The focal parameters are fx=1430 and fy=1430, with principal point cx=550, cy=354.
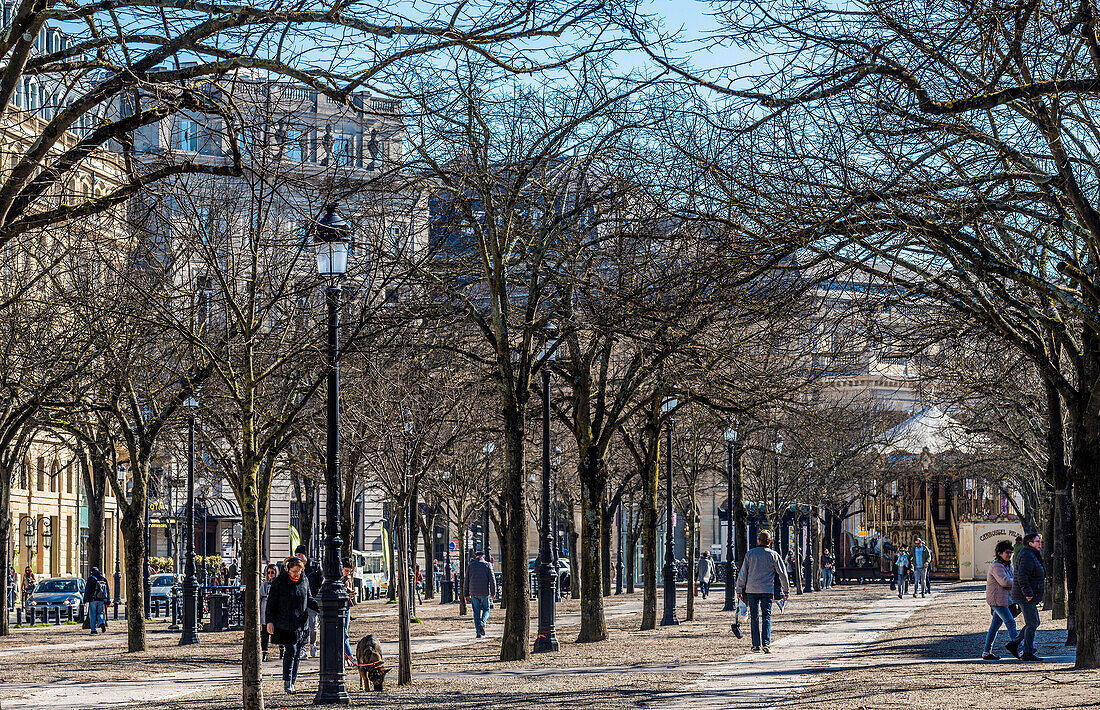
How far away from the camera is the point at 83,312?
2269cm

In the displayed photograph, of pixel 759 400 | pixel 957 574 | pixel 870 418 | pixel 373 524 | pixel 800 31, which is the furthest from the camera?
pixel 373 524

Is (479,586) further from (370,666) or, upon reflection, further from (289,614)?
(370,666)

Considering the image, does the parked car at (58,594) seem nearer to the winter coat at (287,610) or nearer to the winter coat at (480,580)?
the winter coat at (480,580)

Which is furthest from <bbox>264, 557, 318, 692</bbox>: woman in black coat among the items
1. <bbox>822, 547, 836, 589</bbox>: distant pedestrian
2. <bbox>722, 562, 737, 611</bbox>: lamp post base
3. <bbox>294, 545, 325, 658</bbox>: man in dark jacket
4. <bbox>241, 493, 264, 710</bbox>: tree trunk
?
<bbox>822, 547, 836, 589</bbox>: distant pedestrian

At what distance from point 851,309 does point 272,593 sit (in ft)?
27.2

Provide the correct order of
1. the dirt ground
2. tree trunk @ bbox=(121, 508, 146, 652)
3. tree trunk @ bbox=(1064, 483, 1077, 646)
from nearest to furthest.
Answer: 1. the dirt ground
2. tree trunk @ bbox=(1064, 483, 1077, 646)
3. tree trunk @ bbox=(121, 508, 146, 652)

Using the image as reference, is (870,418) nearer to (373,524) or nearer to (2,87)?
(373,524)

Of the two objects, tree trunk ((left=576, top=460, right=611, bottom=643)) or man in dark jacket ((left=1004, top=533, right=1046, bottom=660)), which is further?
tree trunk ((left=576, top=460, right=611, bottom=643))

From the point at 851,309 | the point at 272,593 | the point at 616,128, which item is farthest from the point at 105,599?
the point at 851,309

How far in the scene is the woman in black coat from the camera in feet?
60.5

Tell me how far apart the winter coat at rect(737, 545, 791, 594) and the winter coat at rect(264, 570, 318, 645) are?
23.7 ft

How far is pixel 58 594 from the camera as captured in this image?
44156 mm

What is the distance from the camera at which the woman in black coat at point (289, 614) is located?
18453 millimetres

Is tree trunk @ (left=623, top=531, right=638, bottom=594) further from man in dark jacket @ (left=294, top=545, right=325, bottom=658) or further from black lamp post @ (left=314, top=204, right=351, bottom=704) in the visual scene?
black lamp post @ (left=314, top=204, right=351, bottom=704)
